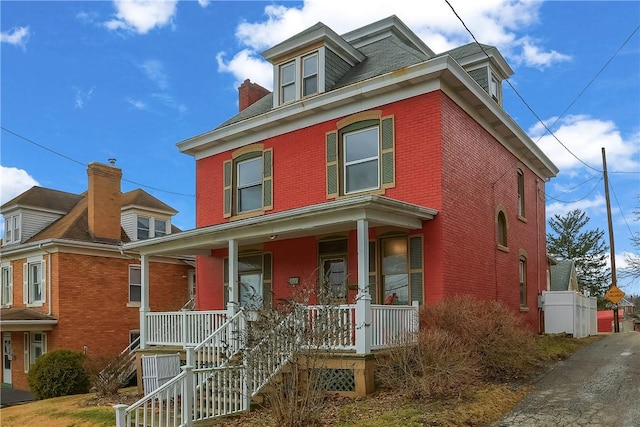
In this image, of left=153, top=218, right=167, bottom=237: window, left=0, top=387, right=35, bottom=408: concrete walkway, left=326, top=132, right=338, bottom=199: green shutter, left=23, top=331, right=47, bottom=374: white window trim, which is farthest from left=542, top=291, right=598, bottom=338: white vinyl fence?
left=23, top=331, right=47, bottom=374: white window trim

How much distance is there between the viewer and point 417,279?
507 inches

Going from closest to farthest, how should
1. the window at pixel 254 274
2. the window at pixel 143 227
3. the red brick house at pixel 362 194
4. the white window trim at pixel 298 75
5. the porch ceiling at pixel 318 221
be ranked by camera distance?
the porch ceiling at pixel 318 221, the red brick house at pixel 362 194, the white window trim at pixel 298 75, the window at pixel 254 274, the window at pixel 143 227

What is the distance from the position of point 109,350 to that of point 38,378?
517 cm

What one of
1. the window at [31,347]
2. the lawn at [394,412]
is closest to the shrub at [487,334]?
the lawn at [394,412]

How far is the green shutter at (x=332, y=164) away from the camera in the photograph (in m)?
14.5

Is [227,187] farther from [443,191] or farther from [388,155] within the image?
[443,191]

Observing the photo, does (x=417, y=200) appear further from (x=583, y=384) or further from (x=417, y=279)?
(x=583, y=384)

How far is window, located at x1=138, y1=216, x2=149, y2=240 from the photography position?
26406 mm

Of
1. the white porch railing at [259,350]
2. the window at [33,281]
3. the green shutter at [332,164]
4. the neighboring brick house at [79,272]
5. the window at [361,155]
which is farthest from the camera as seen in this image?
the window at [33,281]

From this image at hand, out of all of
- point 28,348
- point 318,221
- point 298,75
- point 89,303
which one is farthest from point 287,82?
point 28,348

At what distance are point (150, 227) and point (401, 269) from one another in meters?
16.9

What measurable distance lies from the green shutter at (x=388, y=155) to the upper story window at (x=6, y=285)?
19686 mm

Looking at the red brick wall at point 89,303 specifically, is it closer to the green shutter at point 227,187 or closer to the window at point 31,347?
the window at point 31,347

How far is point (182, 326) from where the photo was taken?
46.2ft
